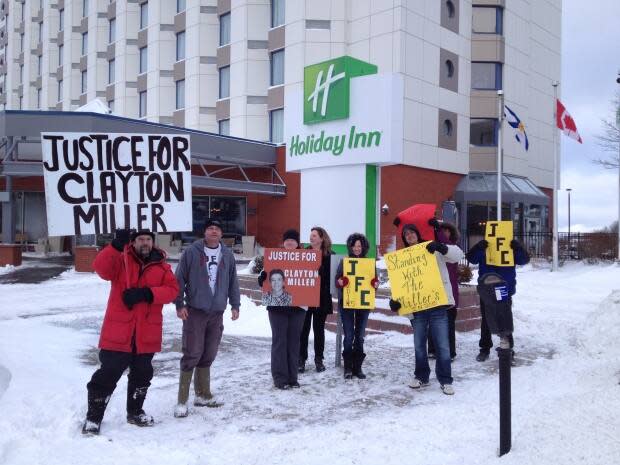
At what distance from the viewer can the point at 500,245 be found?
7762mm

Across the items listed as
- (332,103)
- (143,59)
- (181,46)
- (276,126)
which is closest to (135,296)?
(332,103)

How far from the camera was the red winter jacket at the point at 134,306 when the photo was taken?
509 centimetres

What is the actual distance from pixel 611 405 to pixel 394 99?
733 centimetres

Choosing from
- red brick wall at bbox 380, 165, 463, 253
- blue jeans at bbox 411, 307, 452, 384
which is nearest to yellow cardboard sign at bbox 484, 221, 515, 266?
blue jeans at bbox 411, 307, 452, 384

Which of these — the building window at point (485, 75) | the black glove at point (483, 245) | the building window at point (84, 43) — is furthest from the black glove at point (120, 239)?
the building window at point (84, 43)

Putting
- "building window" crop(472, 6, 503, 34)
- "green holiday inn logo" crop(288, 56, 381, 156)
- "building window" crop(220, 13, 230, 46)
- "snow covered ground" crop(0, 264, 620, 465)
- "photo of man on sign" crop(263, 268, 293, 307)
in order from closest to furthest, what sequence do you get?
"snow covered ground" crop(0, 264, 620, 465)
"photo of man on sign" crop(263, 268, 293, 307)
"green holiday inn logo" crop(288, 56, 381, 156)
"building window" crop(472, 6, 503, 34)
"building window" crop(220, 13, 230, 46)

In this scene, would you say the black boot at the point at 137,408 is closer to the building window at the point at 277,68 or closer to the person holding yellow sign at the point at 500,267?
the person holding yellow sign at the point at 500,267

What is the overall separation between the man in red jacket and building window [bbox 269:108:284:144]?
26144 mm

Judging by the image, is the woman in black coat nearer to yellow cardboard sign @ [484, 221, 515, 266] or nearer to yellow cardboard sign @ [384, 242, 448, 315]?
yellow cardboard sign @ [384, 242, 448, 315]

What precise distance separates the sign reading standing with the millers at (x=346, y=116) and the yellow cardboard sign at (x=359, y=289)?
434 cm

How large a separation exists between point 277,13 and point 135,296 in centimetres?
2837

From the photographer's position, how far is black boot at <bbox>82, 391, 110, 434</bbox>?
505cm

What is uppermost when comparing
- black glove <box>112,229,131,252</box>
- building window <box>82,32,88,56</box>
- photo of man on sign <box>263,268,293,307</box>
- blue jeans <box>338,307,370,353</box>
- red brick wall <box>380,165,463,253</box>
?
building window <box>82,32,88,56</box>

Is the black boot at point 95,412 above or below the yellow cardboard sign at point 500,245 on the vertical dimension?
below
